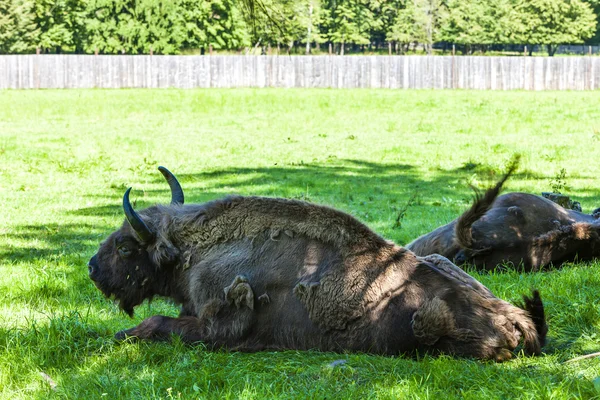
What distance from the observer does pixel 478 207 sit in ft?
19.8

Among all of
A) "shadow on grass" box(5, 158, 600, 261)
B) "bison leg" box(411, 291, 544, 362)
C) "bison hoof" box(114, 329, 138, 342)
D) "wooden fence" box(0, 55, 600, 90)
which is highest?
"wooden fence" box(0, 55, 600, 90)

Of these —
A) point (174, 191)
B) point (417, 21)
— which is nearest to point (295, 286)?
point (174, 191)

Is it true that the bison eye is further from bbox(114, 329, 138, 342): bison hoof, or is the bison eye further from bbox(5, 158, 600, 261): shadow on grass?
bbox(5, 158, 600, 261): shadow on grass

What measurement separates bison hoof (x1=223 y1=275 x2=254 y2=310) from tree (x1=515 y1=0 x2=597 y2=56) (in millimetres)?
96141

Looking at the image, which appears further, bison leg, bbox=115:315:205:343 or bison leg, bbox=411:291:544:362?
bison leg, bbox=115:315:205:343

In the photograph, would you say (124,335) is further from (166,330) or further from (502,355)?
(502,355)

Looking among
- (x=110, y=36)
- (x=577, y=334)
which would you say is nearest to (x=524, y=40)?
(x=110, y=36)

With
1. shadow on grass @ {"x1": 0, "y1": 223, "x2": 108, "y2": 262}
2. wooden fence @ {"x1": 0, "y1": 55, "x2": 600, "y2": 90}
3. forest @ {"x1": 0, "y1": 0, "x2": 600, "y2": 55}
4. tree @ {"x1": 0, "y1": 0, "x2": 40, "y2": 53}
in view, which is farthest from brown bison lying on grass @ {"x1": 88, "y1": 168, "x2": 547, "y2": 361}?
tree @ {"x1": 0, "y1": 0, "x2": 40, "y2": 53}

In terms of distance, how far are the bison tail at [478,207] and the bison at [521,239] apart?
4.08ft

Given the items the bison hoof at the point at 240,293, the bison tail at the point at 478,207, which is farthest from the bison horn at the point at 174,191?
the bison tail at the point at 478,207

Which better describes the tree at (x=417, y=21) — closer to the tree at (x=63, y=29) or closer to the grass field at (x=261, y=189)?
the tree at (x=63, y=29)

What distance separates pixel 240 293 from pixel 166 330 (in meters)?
0.64

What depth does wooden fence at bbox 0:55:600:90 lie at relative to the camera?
154 feet

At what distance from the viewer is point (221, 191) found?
49.5ft
